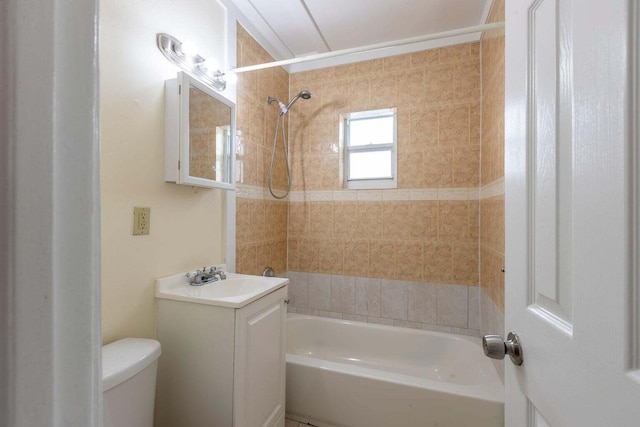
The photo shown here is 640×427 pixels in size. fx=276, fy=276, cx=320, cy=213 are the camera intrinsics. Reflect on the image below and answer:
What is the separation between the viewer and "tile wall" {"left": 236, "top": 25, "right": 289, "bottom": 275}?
1.88 meters

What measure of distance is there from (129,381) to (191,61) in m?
1.44

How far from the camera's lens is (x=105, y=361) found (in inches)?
36.1

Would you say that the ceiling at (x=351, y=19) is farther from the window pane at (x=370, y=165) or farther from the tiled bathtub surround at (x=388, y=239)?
the tiled bathtub surround at (x=388, y=239)

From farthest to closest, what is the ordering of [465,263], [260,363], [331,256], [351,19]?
[331,256] → [465,263] → [351,19] → [260,363]

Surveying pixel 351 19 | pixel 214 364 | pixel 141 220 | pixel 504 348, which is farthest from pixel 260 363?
pixel 351 19

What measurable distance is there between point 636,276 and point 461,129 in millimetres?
1937

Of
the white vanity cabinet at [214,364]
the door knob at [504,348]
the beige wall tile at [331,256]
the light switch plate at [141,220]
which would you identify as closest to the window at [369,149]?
the beige wall tile at [331,256]

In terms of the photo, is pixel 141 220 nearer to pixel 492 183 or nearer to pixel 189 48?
pixel 189 48

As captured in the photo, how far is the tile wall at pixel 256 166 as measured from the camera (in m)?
1.88

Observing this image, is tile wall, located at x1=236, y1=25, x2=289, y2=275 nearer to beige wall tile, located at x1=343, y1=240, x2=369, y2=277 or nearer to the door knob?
beige wall tile, located at x1=343, y1=240, x2=369, y2=277

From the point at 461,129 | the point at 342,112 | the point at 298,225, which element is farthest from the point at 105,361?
the point at 461,129

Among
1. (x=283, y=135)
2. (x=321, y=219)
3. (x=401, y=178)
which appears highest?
(x=283, y=135)

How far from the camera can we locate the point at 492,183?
65.2 inches

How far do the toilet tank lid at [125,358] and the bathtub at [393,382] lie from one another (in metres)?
0.82
